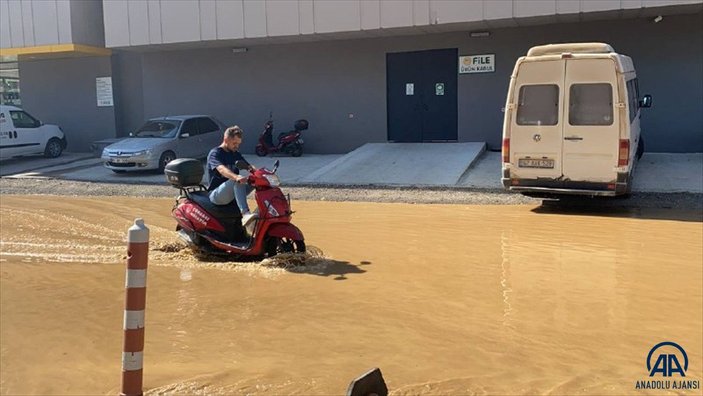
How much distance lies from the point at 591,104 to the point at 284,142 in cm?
982

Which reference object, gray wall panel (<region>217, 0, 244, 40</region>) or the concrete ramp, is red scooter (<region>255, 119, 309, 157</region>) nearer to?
the concrete ramp

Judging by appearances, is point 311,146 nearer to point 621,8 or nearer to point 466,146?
point 466,146

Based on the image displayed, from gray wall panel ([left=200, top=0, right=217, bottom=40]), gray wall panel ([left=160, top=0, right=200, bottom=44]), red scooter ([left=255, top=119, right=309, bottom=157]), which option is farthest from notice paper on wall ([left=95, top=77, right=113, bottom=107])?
red scooter ([left=255, top=119, right=309, bottom=157])

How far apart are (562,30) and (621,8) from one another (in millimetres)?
2539

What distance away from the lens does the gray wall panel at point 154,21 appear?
18469 mm

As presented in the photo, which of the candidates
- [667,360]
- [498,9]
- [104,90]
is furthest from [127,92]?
[667,360]

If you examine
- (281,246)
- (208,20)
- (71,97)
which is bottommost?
(281,246)

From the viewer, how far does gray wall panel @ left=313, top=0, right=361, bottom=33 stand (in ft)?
53.5

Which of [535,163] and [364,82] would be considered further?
[364,82]

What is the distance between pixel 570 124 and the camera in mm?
10461

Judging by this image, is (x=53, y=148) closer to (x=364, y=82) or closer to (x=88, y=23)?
(x=88, y=23)

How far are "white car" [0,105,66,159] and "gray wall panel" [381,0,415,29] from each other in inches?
464

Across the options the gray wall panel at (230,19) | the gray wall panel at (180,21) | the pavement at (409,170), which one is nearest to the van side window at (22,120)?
the pavement at (409,170)

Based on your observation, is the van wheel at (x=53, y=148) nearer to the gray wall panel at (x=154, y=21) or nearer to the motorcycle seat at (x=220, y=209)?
the gray wall panel at (x=154, y=21)
